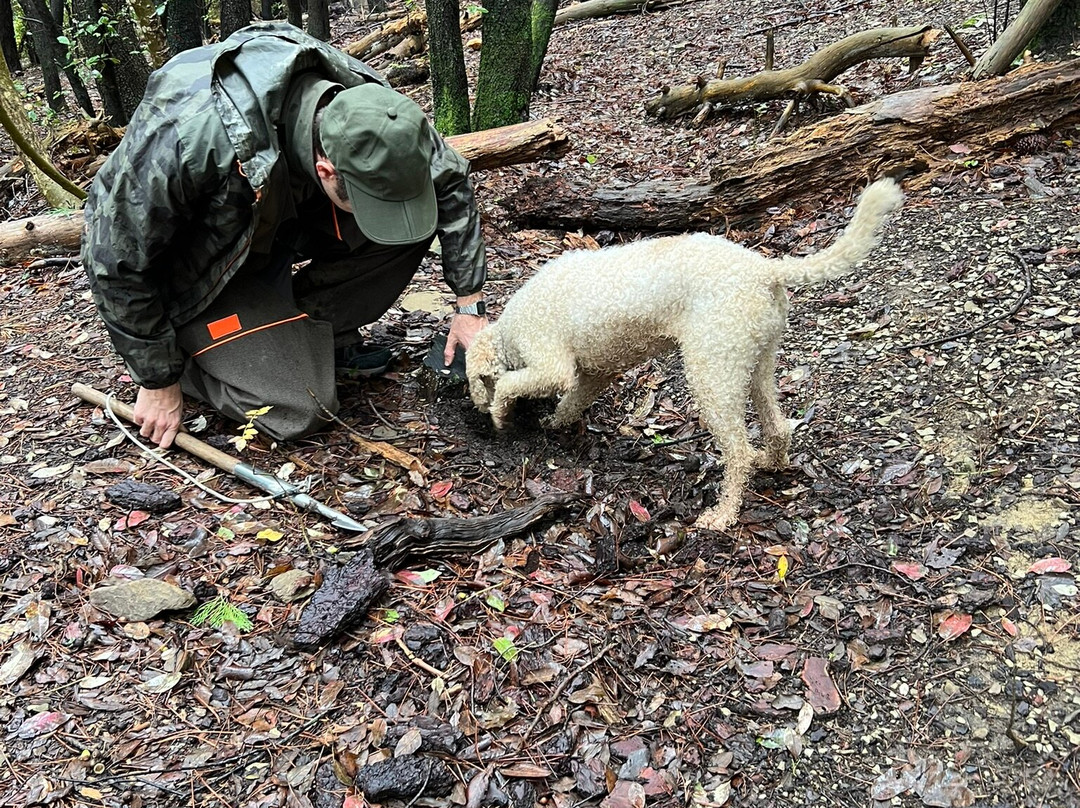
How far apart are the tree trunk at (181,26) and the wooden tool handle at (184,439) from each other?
6434mm

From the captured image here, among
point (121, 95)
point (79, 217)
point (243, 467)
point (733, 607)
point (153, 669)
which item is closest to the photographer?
point (153, 669)

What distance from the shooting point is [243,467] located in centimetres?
406

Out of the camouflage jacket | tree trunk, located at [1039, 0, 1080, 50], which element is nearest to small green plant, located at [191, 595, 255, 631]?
the camouflage jacket

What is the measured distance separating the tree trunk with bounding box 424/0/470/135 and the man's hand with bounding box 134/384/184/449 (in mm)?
5317

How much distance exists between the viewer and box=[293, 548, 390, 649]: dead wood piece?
3.21 metres

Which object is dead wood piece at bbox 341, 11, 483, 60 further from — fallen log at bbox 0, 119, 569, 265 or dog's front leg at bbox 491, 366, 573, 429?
dog's front leg at bbox 491, 366, 573, 429

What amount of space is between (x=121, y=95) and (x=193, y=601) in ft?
26.9

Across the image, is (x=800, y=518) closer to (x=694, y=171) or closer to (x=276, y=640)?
(x=276, y=640)

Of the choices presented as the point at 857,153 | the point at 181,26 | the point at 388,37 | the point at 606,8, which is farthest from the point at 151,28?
Result: the point at 606,8

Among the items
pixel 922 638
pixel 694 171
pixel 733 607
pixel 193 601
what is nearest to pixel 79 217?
pixel 193 601

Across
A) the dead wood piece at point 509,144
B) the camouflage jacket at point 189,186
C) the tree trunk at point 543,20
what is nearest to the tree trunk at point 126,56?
the dead wood piece at point 509,144

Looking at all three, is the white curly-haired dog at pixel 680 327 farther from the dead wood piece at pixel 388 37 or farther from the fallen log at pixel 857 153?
the dead wood piece at pixel 388 37

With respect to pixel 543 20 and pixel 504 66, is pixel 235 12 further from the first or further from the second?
pixel 504 66

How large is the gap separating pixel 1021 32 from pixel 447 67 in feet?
17.8
